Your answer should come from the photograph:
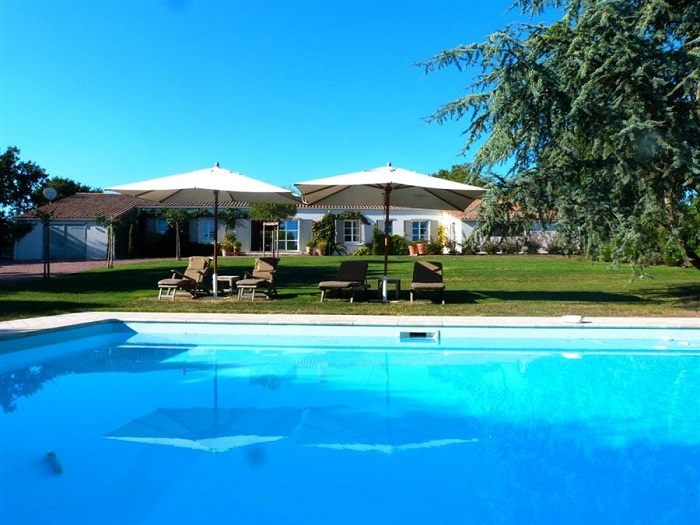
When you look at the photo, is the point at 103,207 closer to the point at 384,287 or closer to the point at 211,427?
the point at 384,287

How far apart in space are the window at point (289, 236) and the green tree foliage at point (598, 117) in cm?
2495

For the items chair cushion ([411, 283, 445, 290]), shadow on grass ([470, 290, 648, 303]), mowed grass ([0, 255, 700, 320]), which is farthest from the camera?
shadow on grass ([470, 290, 648, 303])

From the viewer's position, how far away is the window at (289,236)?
36812mm

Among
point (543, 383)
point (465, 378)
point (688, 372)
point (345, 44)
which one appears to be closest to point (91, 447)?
point (465, 378)

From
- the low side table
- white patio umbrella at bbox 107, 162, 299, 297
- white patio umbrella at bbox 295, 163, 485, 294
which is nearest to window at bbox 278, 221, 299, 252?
white patio umbrella at bbox 295, 163, 485, 294

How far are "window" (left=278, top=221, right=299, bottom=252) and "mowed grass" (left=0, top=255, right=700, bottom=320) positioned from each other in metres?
15.0

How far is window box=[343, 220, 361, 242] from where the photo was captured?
3681 centimetres

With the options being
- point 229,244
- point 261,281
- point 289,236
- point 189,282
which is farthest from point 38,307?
point 289,236

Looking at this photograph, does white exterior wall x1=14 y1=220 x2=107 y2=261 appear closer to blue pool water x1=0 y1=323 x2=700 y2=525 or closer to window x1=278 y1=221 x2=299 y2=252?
window x1=278 y1=221 x2=299 y2=252

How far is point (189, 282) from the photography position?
13.7 metres

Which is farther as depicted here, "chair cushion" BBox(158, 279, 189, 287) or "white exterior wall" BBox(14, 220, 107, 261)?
"white exterior wall" BBox(14, 220, 107, 261)

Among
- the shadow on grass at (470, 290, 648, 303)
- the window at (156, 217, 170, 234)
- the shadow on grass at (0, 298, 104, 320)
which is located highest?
the window at (156, 217, 170, 234)

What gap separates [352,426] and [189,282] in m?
8.86

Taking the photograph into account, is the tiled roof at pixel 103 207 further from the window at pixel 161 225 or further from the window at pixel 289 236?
the window at pixel 289 236
